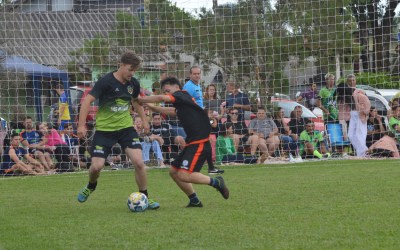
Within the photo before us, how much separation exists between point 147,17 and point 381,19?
→ 5.52m

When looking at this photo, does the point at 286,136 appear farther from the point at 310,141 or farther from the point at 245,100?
the point at 245,100

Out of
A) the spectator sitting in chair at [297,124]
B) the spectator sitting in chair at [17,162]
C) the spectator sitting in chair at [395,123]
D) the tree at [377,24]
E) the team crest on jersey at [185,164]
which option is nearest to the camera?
the team crest on jersey at [185,164]

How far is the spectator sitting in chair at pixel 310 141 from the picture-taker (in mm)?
17203

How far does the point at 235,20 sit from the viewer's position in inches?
676

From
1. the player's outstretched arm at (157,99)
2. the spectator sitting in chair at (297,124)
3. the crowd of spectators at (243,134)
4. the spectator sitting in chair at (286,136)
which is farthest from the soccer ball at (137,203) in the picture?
the spectator sitting in chair at (297,124)

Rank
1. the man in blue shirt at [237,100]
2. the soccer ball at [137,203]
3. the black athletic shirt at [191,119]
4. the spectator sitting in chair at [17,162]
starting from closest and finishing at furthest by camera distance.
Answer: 1. the soccer ball at [137,203]
2. the black athletic shirt at [191,119]
3. the spectator sitting in chair at [17,162]
4. the man in blue shirt at [237,100]

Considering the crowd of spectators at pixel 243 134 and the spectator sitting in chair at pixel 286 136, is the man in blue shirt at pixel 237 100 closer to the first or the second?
the crowd of spectators at pixel 243 134

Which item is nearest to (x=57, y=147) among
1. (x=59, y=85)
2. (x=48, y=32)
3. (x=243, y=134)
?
(x=59, y=85)

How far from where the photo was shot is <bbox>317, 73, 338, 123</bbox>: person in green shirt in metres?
17.5

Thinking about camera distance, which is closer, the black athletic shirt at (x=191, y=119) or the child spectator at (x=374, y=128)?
the black athletic shirt at (x=191, y=119)

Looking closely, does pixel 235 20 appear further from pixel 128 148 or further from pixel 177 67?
pixel 128 148

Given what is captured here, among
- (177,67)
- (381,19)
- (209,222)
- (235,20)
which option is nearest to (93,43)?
(177,67)

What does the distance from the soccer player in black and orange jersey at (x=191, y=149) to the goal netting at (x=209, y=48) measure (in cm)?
808

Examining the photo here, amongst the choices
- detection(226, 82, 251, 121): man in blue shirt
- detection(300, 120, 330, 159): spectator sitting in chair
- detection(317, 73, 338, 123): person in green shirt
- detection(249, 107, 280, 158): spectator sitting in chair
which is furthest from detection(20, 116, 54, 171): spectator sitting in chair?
detection(317, 73, 338, 123): person in green shirt
